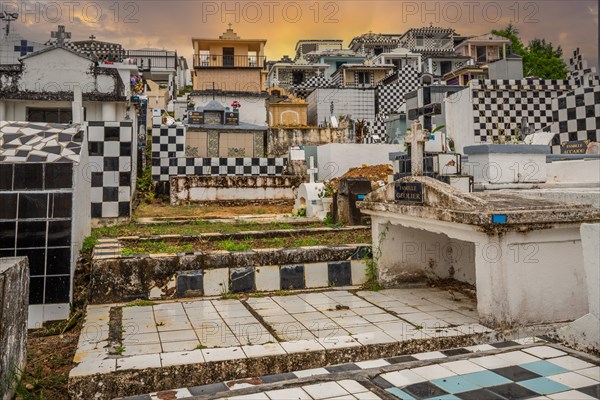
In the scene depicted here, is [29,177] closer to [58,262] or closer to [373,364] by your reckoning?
[58,262]

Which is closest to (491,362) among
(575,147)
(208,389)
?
(208,389)

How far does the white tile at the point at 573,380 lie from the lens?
7.59 ft

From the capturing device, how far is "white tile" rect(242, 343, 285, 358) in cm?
313

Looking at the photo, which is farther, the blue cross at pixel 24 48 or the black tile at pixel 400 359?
the blue cross at pixel 24 48

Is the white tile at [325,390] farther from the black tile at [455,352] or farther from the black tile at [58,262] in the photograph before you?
the black tile at [58,262]

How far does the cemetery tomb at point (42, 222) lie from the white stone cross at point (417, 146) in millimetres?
3477

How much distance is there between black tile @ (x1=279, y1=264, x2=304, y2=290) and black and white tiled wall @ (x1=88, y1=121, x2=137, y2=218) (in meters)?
3.33

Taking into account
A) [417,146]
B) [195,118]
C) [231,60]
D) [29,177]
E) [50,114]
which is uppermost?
[231,60]

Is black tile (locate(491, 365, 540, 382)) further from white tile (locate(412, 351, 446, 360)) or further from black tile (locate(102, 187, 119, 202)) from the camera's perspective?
black tile (locate(102, 187, 119, 202))

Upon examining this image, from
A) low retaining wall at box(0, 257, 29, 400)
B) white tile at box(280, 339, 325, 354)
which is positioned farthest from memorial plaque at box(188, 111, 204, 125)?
white tile at box(280, 339, 325, 354)

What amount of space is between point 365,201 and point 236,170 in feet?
30.8

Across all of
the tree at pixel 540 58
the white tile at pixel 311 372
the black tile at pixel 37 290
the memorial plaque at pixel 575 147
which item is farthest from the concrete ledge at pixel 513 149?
the tree at pixel 540 58

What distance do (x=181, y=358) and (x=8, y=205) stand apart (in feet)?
7.60

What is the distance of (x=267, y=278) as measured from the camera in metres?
5.09
